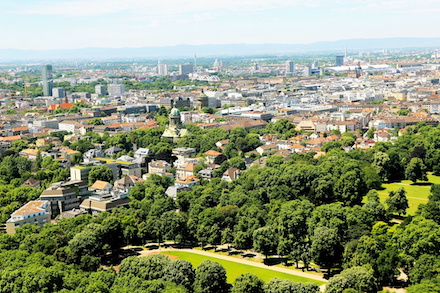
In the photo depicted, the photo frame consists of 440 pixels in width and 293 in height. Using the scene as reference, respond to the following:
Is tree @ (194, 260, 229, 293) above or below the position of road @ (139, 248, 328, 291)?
above

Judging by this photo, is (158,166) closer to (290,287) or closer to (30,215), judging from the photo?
(30,215)

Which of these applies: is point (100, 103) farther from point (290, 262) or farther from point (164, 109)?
point (290, 262)

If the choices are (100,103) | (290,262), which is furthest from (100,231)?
(100,103)

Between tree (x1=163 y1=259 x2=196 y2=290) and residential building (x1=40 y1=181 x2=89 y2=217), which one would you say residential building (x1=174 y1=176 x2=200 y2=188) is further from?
tree (x1=163 y1=259 x2=196 y2=290)

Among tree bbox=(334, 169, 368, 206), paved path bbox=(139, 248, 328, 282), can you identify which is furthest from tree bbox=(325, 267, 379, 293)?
tree bbox=(334, 169, 368, 206)

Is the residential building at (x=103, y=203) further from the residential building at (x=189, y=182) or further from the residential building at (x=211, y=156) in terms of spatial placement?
the residential building at (x=211, y=156)
